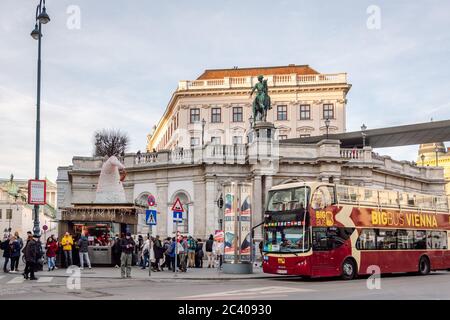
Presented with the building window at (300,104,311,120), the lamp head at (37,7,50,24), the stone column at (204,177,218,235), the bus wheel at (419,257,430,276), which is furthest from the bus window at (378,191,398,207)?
the building window at (300,104,311,120)

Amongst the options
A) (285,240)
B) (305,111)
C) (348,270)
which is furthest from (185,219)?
(305,111)

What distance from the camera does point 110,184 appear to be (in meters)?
31.6

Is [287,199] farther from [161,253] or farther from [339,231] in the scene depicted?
[161,253]

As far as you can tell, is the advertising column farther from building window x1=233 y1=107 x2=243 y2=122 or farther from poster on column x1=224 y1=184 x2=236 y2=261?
building window x1=233 y1=107 x2=243 y2=122

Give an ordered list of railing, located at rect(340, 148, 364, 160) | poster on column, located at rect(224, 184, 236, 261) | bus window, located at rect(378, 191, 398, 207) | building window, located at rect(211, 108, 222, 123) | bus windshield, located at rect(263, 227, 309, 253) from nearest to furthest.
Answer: bus windshield, located at rect(263, 227, 309, 253), bus window, located at rect(378, 191, 398, 207), poster on column, located at rect(224, 184, 236, 261), railing, located at rect(340, 148, 364, 160), building window, located at rect(211, 108, 222, 123)

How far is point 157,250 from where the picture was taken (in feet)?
91.2

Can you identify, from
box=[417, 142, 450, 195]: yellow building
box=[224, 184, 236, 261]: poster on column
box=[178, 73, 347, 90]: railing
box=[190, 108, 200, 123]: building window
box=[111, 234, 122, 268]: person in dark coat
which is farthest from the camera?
box=[417, 142, 450, 195]: yellow building

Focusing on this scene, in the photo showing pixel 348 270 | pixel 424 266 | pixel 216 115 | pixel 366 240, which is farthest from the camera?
pixel 216 115

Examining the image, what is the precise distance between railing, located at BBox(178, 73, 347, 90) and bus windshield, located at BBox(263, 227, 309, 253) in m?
55.4

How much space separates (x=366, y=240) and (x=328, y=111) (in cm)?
→ 5467

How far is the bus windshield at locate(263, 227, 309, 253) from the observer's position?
22.6 metres

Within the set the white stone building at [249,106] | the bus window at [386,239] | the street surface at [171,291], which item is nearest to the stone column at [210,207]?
the bus window at [386,239]

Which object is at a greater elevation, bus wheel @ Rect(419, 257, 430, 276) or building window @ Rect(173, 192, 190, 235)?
building window @ Rect(173, 192, 190, 235)

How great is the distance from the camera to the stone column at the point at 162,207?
39938 millimetres
